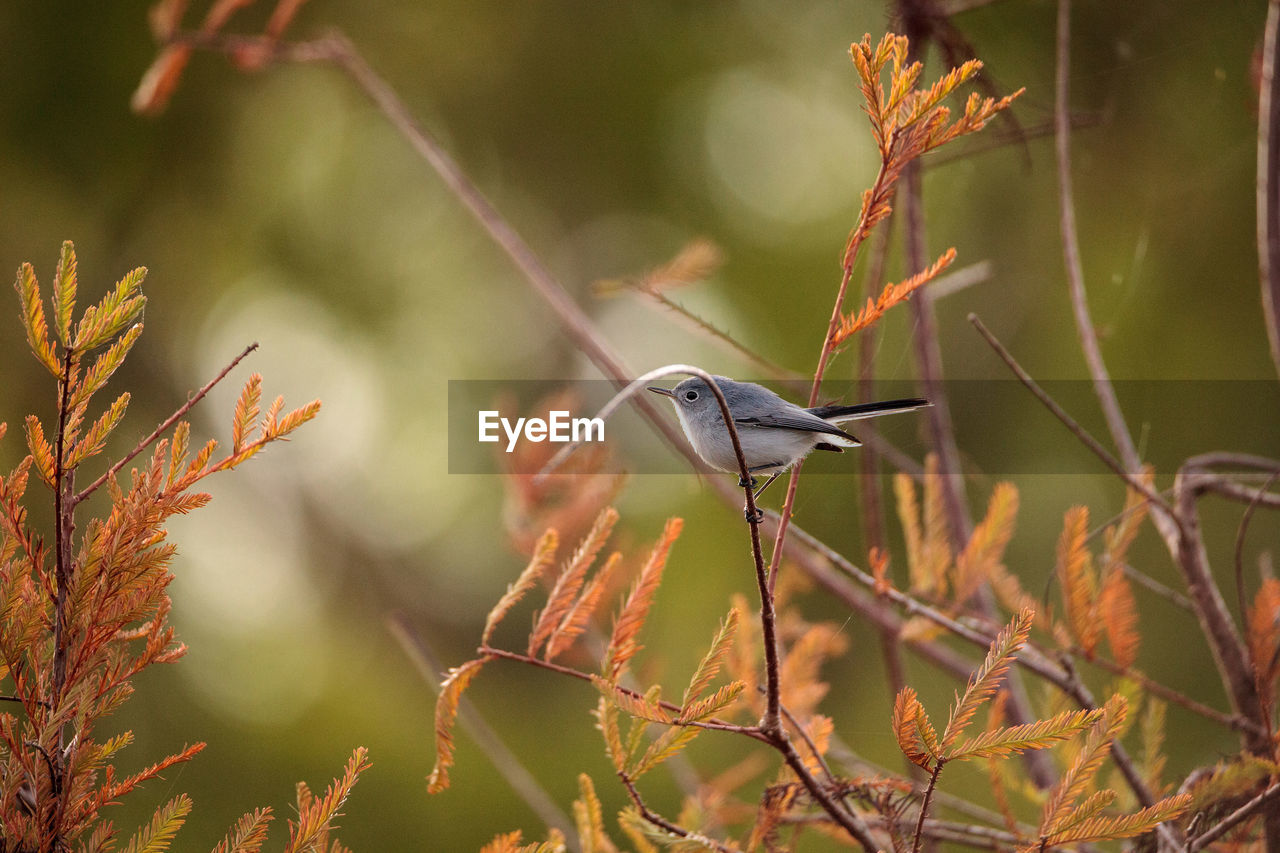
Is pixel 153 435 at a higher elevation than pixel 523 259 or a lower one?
lower

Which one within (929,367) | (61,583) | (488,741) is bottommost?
(488,741)

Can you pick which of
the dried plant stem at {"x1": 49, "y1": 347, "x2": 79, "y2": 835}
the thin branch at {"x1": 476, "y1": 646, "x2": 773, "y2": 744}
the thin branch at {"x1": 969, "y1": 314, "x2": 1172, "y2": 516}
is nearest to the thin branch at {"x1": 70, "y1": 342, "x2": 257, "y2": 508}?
the dried plant stem at {"x1": 49, "y1": 347, "x2": 79, "y2": 835}

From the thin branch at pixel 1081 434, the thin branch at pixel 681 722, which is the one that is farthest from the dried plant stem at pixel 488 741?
the thin branch at pixel 1081 434

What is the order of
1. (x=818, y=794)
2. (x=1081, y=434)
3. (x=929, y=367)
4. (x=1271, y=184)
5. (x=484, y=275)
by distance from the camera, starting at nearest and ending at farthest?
(x=818, y=794)
(x=1081, y=434)
(x=1271, y=184)
(x=929, y=367)
(x=484, y=275)

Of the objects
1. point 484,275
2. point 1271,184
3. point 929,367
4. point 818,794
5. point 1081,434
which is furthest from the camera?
point 484,275

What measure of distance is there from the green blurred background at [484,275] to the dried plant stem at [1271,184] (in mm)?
284

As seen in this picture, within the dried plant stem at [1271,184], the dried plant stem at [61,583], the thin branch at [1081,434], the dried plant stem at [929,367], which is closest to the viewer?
the dried plant stem at [61,583]

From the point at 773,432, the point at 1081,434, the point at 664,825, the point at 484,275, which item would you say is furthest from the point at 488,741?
the point at 484,275

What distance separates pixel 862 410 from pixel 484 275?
2.01 m

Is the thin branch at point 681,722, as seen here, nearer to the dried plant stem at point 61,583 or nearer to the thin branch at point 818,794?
the thin branch at point 818,794

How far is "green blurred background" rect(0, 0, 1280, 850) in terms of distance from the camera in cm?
126

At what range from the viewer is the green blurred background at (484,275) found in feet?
4.14

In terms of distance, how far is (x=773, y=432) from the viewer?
519 mm

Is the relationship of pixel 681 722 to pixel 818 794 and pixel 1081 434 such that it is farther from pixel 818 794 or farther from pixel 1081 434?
pixel 1081 434
